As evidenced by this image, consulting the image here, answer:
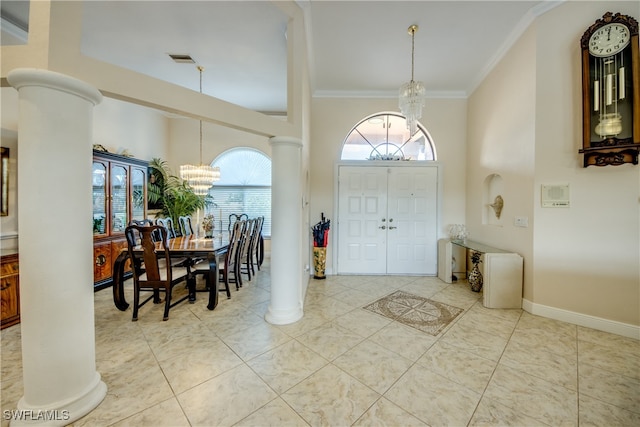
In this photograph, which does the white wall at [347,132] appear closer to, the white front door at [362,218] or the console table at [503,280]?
the white front door at [362,218]

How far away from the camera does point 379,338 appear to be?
7.63 feet

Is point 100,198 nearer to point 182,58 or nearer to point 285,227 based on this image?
point 182,58

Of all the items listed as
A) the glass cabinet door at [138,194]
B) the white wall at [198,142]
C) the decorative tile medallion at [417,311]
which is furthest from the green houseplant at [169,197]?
the decorative tile medallion at [417,311]

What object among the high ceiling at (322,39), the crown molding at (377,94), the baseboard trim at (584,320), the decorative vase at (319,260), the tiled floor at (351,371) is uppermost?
the high ceiling at (322,39)

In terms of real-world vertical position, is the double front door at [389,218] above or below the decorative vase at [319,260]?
above

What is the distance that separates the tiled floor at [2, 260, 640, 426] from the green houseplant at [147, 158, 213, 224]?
2.57m

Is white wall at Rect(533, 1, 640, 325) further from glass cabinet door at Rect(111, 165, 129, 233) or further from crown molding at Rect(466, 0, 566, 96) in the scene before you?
glass cabinet door at Rect(111, 165, 129, 233)

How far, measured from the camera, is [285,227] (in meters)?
2.57

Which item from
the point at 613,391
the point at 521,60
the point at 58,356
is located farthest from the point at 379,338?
the point at 521,60

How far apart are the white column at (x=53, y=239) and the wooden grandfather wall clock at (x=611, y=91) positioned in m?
4.28

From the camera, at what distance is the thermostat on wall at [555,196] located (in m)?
2.61

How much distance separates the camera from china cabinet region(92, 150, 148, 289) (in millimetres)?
3459

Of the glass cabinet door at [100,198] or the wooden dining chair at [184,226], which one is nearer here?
the glass cabinet door at [100,198]

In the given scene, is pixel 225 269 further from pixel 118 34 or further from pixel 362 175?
pixel 118 34
